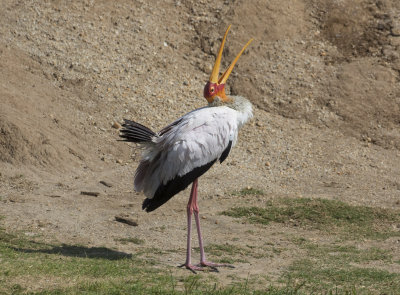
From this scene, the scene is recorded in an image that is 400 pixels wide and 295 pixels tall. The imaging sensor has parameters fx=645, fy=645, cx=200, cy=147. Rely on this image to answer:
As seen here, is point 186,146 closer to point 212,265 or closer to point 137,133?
point 137,133

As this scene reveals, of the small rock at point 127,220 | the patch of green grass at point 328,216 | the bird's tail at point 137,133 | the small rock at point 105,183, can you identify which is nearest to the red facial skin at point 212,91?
the bird's tail at point 137,133

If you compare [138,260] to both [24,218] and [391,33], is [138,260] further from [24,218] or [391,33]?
[391,33]

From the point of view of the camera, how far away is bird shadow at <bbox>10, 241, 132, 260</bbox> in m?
7.12

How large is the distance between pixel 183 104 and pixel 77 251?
285 inches

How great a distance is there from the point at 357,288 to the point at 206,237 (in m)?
2.84

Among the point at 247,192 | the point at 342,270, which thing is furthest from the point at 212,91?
the point at 247,192

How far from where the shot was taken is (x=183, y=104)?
14.2 meters

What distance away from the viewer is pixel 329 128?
14.8 m

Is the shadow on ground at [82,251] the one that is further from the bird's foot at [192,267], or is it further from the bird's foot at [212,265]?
the bird's foot at [212,265]

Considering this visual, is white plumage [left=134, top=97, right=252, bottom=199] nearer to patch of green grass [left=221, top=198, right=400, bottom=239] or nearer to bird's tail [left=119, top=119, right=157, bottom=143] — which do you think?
bird's tail [left=119, top=119, right=157, bottom=143]

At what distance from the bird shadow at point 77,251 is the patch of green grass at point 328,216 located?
280cm

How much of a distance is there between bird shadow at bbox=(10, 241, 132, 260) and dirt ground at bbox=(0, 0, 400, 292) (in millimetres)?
A: 298

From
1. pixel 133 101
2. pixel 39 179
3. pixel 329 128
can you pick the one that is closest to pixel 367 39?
pixel 329 128

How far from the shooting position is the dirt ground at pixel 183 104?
9.58 metres
